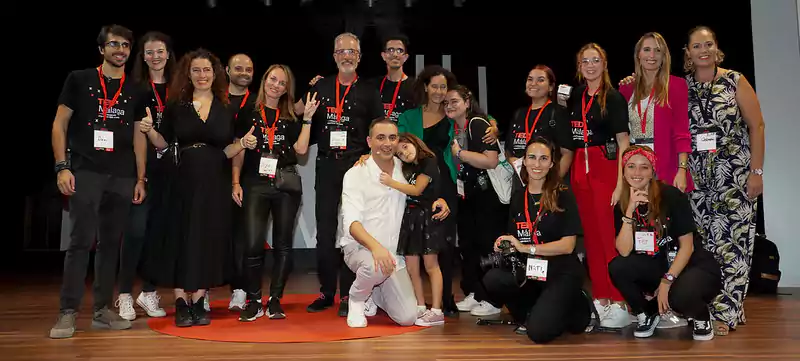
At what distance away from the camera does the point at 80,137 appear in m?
3.56

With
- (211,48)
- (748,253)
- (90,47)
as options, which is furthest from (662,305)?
(90,47)

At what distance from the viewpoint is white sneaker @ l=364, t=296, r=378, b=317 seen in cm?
406

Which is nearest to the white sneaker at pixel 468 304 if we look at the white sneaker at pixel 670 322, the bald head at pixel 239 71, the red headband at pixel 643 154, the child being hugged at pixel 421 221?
the child being hugged at pixel 421 221

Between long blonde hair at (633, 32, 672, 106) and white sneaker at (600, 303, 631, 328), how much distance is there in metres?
1.12

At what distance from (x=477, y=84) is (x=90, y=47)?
4.54m

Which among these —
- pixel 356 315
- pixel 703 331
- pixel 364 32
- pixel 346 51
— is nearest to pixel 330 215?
pixel 356 315

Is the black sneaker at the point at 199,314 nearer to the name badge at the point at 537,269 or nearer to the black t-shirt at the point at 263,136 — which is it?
the black t-shirt at the point at 263,136

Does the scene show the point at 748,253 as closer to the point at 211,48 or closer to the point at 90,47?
the point at 211,48

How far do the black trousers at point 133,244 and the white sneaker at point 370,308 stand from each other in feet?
4.16

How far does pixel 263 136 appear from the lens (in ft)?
12.8

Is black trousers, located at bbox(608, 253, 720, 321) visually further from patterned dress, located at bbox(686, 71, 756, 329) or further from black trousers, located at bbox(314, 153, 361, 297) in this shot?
black trousers, located at bbox(314, 153, 361, 297)

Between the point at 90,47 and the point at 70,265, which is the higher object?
the point at 90,47

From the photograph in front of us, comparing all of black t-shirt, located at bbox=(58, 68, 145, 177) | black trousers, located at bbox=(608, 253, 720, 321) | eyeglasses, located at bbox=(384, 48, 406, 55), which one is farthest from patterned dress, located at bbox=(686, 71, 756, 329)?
black t-shirt, located at bbox=(58, 68, 145, 177)

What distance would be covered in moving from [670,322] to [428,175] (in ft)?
5.07
